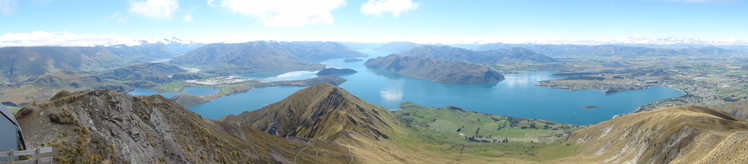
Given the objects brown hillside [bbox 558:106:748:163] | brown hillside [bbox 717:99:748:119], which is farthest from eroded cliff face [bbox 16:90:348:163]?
brown hillside [bbox 717:99:748:119]

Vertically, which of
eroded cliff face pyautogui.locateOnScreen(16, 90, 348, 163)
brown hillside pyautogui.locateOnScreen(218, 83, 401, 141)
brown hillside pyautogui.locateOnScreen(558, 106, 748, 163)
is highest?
eroded cliff face pyautogui.locateOnScreen(16, 90, 348, 163)

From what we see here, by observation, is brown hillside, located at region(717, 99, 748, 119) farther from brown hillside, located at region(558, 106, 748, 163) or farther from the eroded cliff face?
the eroded cliff face

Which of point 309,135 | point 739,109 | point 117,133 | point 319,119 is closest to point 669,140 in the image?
point 117,133

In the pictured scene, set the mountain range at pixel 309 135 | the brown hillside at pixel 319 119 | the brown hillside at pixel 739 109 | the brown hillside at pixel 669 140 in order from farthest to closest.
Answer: the brown hillside at pixel 739 109 < the brown hillside at pixel 319 119 < the brown hillside at pixel 669 140 < the mountain range at pixel 309 135

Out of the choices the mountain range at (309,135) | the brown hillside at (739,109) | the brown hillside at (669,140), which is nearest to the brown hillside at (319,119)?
the mountain range at (309,135)

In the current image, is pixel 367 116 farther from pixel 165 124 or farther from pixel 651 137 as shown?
pixel 165 124

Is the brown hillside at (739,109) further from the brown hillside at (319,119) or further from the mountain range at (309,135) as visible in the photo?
the brown hillside at (319,119)

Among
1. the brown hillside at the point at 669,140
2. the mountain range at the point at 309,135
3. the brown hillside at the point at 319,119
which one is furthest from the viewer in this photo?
the brown hillside at the point at 319,119
